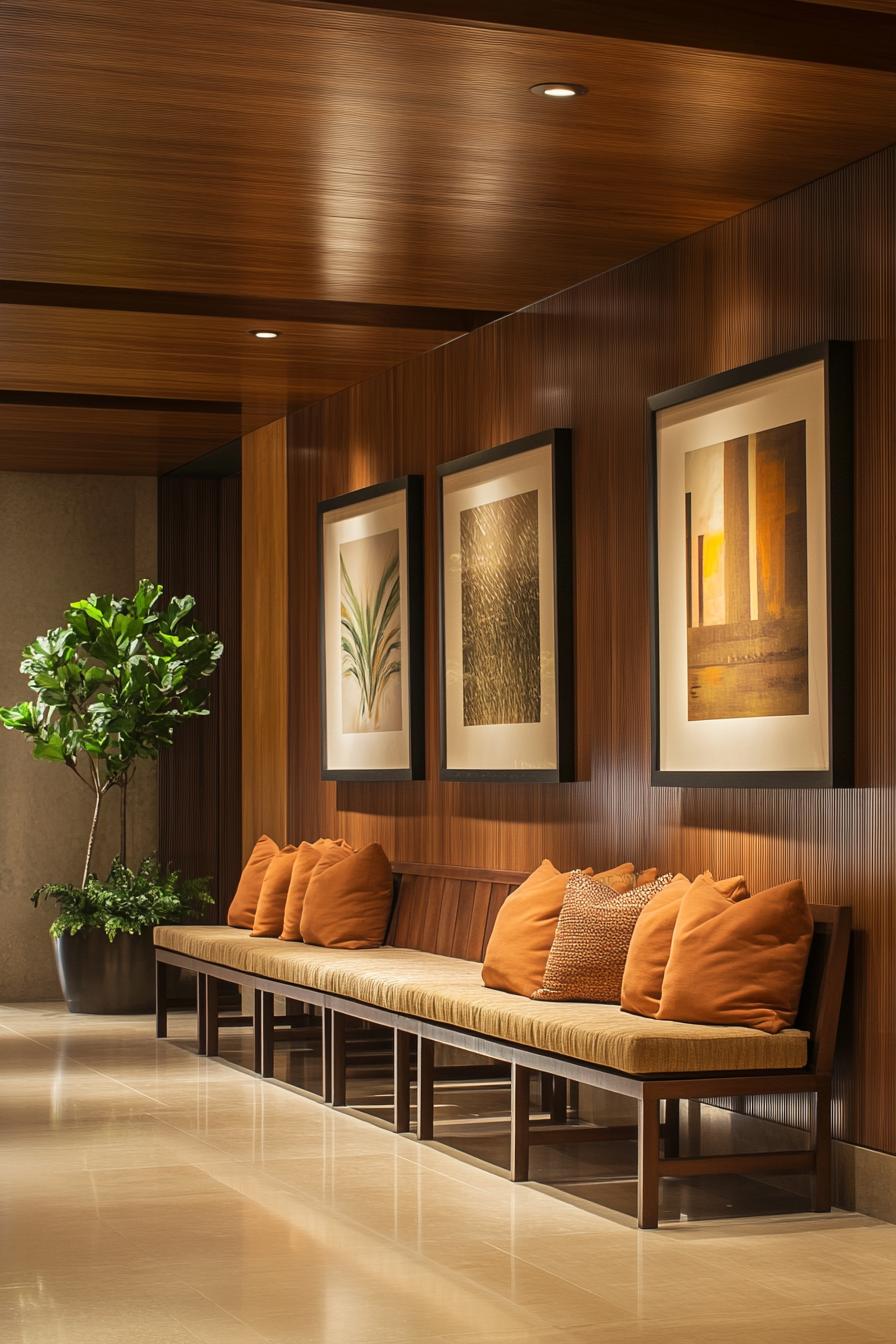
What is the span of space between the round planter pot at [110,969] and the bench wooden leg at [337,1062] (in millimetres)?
3061

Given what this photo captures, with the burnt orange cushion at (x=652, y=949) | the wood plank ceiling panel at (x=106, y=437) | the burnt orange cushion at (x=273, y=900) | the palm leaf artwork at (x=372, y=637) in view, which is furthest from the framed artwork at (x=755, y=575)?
the wood plank ceiling panel at (x=106, y=437)

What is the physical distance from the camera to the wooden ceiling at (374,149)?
14.4 feet

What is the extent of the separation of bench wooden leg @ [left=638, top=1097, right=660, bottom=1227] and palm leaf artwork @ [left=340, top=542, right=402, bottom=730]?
340 centimetres

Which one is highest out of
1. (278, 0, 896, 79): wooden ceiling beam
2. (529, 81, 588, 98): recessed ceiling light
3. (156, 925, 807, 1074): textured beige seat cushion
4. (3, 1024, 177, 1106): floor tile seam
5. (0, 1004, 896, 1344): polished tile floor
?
(278, 0, 896, 79): wooden ceiling beam

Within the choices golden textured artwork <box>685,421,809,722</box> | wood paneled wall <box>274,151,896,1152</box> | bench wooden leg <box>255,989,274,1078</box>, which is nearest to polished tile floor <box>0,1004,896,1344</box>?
wood paneled wall <box>274,151,896,1152</box>

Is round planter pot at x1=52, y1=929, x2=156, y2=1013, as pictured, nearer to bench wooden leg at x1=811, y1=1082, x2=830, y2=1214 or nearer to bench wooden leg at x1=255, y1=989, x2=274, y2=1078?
bench wooden leg at x1=255, y1=989, x2=274, y2=1078

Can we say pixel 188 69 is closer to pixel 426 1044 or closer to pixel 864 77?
pixel 864 77

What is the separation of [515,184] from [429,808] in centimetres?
307

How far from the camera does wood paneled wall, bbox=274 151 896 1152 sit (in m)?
5.15

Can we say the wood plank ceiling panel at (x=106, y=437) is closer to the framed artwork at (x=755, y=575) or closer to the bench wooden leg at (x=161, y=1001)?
the bench wooden leg at (x=161, y=1001)

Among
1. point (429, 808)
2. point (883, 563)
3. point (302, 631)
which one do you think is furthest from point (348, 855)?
point (883, 563)

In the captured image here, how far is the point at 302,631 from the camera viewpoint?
9320mm

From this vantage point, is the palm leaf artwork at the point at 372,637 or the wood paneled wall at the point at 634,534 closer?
the wood paneled wall at the point at 634,534

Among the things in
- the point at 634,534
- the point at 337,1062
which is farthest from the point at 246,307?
the point at 337,1062
